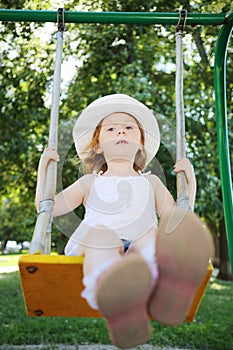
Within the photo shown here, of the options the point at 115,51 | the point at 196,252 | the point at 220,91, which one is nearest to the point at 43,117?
the point at 115,51

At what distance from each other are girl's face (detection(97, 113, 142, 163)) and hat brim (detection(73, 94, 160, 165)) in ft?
0.11

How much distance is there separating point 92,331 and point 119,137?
360 centimetres

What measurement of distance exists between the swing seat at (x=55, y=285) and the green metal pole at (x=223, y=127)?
78 centimetres

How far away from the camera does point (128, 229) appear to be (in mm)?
1924

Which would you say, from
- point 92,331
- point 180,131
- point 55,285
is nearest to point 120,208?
point 55,285

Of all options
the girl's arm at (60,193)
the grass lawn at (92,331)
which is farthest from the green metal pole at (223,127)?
the grass lawn at (92,331)

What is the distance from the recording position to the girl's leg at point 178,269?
1610 mm

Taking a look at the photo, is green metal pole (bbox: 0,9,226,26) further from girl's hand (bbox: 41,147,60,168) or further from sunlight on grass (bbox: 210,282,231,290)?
sunlight on grass (bbox: 210,282,231,290)

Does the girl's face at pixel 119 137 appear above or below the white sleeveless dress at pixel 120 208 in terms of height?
above

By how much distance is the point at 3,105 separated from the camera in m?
6.23

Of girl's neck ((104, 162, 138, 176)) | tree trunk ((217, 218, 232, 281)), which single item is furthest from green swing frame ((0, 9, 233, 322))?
A: tree trunk ((217, 218, 232, 281))

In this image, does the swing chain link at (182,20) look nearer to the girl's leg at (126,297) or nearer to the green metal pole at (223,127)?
the green metal pole at (223,127)

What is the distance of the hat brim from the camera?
2270 millimetres

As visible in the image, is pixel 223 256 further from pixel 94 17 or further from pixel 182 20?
pixel 94 17
